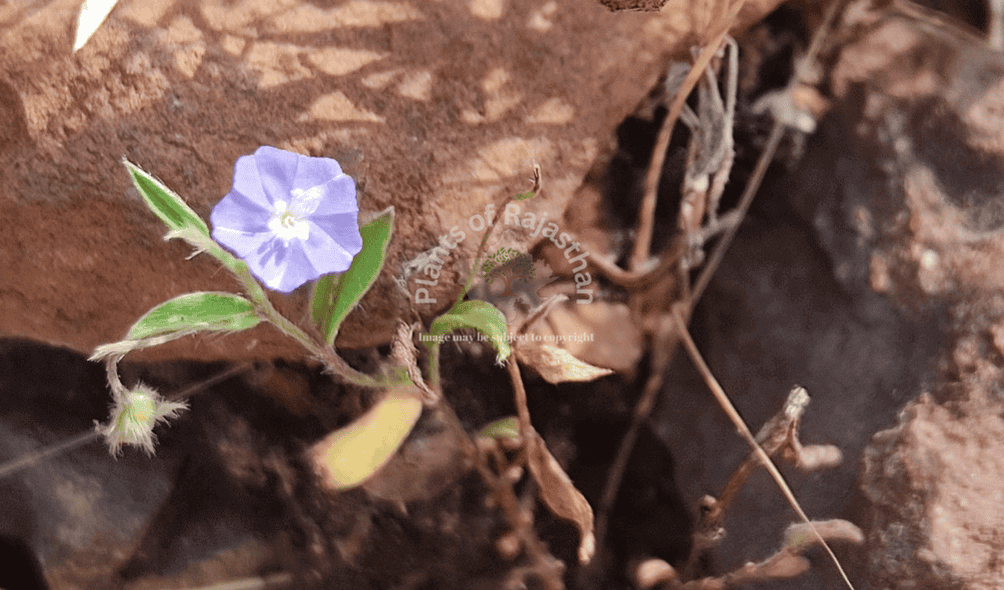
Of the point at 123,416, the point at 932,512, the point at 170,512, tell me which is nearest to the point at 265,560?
the point at 170,512

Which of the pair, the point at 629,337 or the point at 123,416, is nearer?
the point at 123,416

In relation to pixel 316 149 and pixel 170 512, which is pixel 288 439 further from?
pixel 316 149

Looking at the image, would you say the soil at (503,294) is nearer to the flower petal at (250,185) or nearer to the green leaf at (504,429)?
the green leaf at (504,429)

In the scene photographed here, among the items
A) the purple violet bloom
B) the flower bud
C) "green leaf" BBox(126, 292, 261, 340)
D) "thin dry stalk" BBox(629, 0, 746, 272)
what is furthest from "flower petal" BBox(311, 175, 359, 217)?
"thin dry stalk" BBox(629, 0, 746, 272)

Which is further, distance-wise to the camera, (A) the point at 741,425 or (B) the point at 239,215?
(A) the point at 741,425

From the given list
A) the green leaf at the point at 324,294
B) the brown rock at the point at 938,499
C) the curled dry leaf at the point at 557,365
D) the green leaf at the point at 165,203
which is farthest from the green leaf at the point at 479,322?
the brown rock at the point at 938,499

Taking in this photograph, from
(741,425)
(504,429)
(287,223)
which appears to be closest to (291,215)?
(287,223)

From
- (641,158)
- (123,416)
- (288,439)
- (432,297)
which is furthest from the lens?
(641,158)

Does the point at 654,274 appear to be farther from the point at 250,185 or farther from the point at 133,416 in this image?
the point at 133,416
